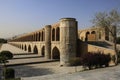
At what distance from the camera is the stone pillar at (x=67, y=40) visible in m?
24.6

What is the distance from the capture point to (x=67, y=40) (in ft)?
81.3

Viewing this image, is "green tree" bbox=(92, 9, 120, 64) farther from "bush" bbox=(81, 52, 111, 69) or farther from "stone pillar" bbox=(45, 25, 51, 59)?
"stone pillar" bbox=(45, 25, 51, 59)

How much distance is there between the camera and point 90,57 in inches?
611

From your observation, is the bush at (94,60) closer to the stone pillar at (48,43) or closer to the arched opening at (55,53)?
the arched opening at (55,53)

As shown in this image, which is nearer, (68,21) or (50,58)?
(68,21)

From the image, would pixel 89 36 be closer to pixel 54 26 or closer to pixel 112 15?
pixel 54 26

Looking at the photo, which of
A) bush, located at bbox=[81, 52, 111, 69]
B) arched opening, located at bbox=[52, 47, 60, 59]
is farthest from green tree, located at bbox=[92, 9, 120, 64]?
arched opening, located at bbox=[52, 47, 60, 59]

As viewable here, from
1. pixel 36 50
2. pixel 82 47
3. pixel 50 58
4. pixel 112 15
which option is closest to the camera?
pixel 112 15

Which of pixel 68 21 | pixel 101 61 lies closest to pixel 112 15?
pixel 101 61

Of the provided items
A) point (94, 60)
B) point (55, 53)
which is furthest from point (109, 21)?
point (55, 53)

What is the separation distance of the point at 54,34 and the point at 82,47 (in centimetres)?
1363

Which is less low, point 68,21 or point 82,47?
point 68,21

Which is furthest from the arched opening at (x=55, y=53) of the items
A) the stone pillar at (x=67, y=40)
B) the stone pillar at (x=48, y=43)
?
the stone pillar at (x=67, y=40)

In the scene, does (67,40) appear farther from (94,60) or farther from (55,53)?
(94,60)
